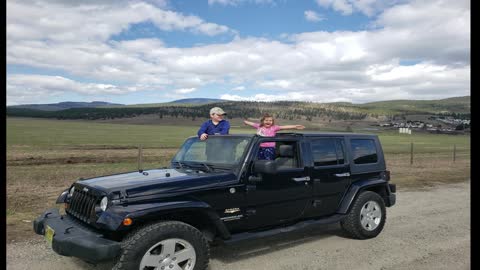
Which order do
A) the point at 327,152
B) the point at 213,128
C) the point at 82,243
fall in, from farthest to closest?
the point at 213,128 → the point at 327,152 → the point at 82,243

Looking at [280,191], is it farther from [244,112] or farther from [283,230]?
[244,112]

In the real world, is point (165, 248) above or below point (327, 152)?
below

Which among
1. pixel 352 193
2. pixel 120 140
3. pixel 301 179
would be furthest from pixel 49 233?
pixel 120 140

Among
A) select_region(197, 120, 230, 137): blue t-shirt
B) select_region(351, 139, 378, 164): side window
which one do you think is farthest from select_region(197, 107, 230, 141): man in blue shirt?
select_region(351, 139, 378, 164): side window

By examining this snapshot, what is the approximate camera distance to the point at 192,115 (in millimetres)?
115812

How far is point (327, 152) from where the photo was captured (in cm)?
638

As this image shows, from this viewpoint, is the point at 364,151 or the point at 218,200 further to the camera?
the point at 364,151

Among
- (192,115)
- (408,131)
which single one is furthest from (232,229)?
(192,115)

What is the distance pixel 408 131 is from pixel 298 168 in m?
88.2

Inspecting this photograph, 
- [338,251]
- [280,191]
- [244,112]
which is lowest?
[338,251]

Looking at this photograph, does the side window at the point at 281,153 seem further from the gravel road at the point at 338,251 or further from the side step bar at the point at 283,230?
the gravel road at the point at 338,251

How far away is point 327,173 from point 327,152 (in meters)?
0.35

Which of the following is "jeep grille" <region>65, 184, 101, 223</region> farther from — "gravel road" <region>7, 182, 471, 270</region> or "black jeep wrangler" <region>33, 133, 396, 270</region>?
"gravel road" <region>7, 182, 471, 270</region>

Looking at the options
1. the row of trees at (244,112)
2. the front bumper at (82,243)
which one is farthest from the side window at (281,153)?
the row of trees at (244,112)
